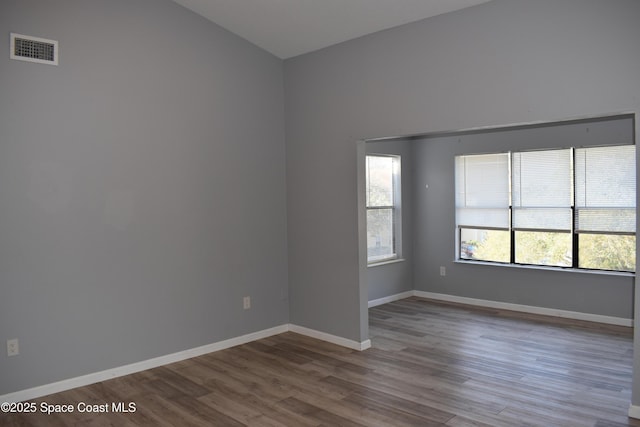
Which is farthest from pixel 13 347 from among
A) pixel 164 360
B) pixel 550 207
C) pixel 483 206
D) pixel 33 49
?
pixel 550 207

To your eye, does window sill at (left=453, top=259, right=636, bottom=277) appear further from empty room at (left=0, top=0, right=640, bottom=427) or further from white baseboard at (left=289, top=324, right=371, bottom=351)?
white baseboard at (left=289, top=324, right=371, bottom=351)

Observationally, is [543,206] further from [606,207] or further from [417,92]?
[417,92]

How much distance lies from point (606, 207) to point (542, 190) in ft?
2.46

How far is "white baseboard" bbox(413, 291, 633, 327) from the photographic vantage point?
5.41 metres

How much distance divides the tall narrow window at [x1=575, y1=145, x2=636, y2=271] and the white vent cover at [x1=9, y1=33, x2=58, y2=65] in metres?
5.62

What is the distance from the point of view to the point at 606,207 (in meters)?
5.43

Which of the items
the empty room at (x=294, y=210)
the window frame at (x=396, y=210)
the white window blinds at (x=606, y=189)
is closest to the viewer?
the empty room at (x=294, y=210)

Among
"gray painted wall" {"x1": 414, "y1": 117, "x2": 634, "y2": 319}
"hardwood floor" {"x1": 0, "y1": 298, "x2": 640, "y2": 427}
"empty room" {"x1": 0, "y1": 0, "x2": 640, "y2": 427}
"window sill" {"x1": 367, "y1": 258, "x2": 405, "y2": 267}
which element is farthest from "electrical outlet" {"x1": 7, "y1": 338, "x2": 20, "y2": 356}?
"gray painted wall" {"x1": 414, "y1": 117, "x2": 634, "y2": 319}

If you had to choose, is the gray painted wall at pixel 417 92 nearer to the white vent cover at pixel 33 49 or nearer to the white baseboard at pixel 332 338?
the white baseboard at pixel 332 338

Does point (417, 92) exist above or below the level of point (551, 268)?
above

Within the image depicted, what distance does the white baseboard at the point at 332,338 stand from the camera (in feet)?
15.6

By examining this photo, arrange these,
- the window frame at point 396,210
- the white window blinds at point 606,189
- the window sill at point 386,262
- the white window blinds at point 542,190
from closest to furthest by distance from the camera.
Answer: the white window blinds at point 606,189 → the white window blinds at point 542,190 → the window sill at point 386,262 → the window frame at point 396,210

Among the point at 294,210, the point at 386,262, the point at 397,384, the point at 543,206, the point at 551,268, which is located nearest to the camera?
the point at 397,384

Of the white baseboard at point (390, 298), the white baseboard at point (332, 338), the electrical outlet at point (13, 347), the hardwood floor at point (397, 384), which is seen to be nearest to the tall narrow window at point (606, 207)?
the hardwood floor at point (397, 384)
